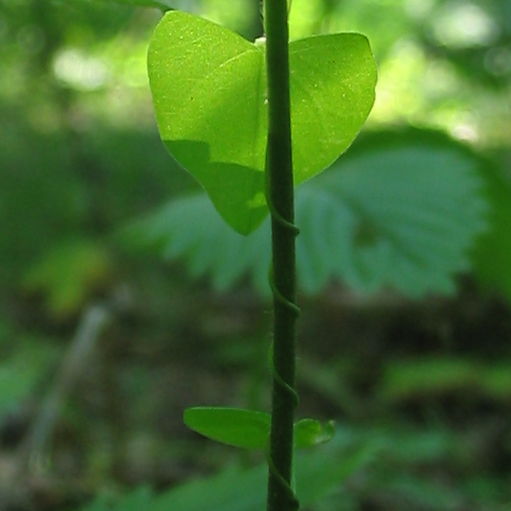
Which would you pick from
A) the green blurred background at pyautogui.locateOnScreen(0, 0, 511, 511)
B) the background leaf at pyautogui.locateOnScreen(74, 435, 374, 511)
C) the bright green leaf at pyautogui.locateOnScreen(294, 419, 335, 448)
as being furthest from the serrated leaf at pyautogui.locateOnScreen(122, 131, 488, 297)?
the bright green leaf at pyautogui.locateOnScreen(294, 419, 335, 448)

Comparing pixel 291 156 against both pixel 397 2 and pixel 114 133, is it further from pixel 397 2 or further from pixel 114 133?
pixel 397 2

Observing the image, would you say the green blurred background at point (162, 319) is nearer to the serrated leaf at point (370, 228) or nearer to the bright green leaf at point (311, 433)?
the serrated leaf at point (370, 228)

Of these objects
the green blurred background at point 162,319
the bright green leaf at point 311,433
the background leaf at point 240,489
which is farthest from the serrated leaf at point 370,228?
the bright green leaf at point 311,433

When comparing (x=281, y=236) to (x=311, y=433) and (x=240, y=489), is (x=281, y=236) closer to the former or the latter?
(x=311, y=433)

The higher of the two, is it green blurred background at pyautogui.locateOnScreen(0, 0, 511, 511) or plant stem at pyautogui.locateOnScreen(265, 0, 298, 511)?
plant stem at pyautogui.locateOnScreen(265, 0, 298, 511)

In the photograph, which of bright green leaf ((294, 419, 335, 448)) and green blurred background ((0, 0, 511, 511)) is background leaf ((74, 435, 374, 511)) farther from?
green blurred background ((0, 0, 511, 511))

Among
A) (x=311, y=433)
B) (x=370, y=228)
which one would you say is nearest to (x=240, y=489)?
(x=311, y=433)
